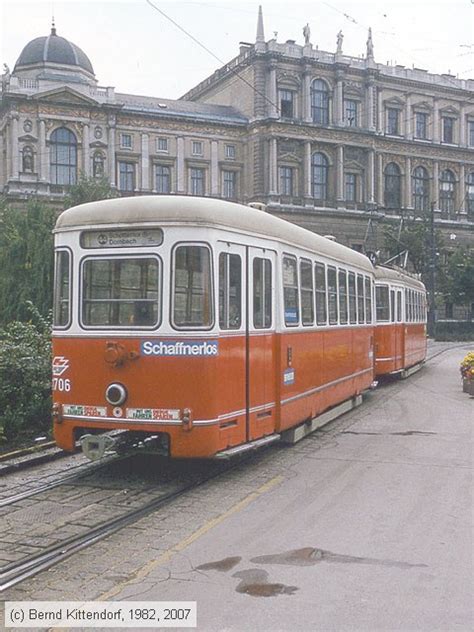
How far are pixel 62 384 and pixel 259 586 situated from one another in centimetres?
418

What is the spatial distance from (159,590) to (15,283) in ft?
63.7

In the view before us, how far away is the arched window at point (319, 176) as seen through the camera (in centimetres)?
7362

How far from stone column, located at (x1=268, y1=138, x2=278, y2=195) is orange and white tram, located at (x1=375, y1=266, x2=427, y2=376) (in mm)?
43929

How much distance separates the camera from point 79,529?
7.19 metres

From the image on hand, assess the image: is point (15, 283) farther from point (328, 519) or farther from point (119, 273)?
point (328, 519)

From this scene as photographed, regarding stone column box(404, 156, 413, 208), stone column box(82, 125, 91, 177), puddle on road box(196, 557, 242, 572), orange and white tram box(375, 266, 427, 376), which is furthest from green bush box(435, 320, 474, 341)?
puddle on road box(196, 557, 242, 572)

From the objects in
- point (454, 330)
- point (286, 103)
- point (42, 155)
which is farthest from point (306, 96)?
point (454, 330)

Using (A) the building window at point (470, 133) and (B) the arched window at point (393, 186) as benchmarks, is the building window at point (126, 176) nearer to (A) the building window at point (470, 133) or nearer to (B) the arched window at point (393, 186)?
(B) the arched window at point (393, 186)

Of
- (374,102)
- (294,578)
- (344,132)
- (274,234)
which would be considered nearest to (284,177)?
(344,132)

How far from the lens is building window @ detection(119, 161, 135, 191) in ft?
218

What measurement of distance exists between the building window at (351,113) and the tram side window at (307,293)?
6632cm

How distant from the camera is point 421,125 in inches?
3201

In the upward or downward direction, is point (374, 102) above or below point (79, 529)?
above

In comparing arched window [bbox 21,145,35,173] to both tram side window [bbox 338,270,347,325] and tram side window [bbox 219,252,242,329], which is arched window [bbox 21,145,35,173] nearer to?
tram side window [bbox 338,270,347,325]
